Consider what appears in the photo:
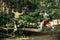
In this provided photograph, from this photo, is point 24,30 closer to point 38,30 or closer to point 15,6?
point 38,30

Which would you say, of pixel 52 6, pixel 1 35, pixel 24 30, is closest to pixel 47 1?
pixel 52 6

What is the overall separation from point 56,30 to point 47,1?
1181 millimetres

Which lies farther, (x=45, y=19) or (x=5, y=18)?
(x=5, y=18)

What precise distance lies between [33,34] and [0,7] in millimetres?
1486

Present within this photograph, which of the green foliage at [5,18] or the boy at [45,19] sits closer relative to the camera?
the boy at [45,19]

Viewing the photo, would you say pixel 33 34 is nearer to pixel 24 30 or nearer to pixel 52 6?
pixel 24 30

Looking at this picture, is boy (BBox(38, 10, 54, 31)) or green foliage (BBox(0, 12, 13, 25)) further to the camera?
green foliage (BBox(0, 12, 13, 25))

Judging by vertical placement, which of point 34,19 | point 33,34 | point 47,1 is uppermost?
point 47,1

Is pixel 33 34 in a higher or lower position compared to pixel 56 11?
lower

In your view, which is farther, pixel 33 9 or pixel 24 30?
pixel 33 9

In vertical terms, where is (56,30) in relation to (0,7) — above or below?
below

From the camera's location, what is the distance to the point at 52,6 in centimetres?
771

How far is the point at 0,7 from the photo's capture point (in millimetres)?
7840

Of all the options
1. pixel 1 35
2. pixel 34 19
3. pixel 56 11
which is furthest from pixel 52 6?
pixel 1 35
